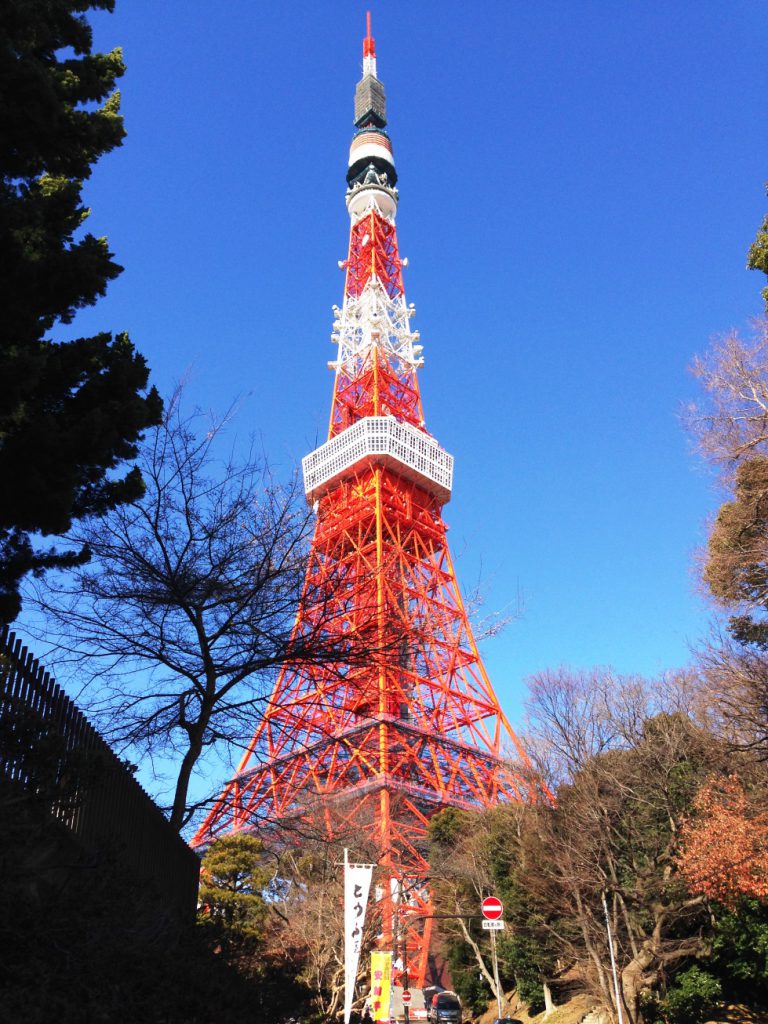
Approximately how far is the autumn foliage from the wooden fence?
10.6m

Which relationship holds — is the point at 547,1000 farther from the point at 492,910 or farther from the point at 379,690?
the point at 379,690

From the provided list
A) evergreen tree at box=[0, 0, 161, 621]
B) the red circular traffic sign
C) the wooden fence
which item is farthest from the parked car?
evergreen tree at box=[0, 0, 161, 621]

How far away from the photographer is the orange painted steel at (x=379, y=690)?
8586mm

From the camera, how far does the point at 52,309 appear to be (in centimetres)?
809

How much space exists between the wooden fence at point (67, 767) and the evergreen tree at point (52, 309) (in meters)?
1.98

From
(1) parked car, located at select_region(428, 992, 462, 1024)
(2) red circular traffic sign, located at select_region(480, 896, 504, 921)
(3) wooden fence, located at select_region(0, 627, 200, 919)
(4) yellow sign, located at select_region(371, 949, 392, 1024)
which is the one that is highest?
(3) wooden fence, located at select_region(0, 627, 200, 919)

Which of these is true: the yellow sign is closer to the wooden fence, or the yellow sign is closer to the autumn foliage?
the autumn foliage

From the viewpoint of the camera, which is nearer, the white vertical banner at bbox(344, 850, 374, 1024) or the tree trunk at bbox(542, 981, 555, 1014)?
the white vertical banner at bbox(344, 850, 374, 1024)

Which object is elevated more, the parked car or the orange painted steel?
the orange painted steel

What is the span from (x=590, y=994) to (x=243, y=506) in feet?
57.7

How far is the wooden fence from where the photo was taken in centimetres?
530

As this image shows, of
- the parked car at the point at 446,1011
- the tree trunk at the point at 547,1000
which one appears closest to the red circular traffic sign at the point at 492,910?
the tree trunk at the point at 547,1000

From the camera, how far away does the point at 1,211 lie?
Result: 709cm

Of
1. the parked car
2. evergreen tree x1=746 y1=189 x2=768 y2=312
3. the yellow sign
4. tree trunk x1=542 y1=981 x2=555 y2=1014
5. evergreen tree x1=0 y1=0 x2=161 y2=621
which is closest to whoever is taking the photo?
evergreen tree x1=0 y1=0 x2=161 y2=621
